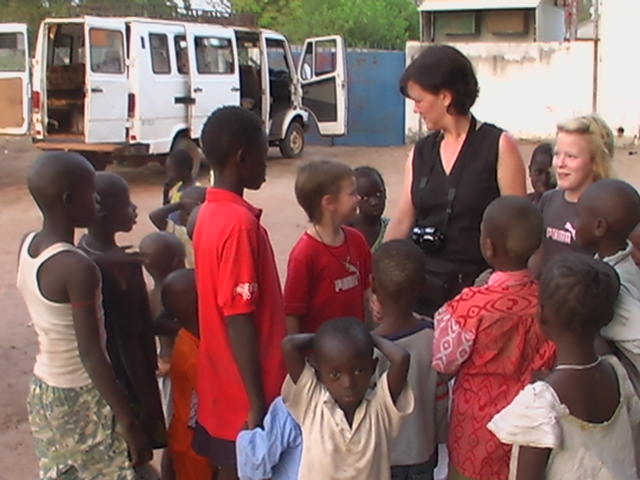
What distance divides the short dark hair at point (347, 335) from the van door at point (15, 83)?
30.9 feet

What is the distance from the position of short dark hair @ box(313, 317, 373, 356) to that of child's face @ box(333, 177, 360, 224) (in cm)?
66

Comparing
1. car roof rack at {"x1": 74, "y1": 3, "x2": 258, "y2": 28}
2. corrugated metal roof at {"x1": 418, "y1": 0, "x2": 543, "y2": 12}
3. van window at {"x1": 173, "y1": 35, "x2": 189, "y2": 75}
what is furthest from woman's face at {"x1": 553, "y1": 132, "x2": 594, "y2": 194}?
corrugated metal roof at {"x1": 418, "y1": 0, "x2": 543, "y2": 12}

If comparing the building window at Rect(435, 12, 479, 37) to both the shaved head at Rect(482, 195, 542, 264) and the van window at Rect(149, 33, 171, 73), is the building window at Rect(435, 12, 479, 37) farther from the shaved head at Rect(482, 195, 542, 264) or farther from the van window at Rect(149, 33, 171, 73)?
the shaved head at Rect(482, 195, 542, 264)

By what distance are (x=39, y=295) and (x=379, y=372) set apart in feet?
3.39

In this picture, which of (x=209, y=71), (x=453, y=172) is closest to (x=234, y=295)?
(x=453, y=172)

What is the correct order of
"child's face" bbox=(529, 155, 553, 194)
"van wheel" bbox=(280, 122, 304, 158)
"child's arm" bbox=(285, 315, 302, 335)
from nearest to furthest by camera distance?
"child's arm" bbox=(285, 315, 302, 335) < "child's face" bbox=(529, 155, 553, 194) < "van wheel" bbox=(280, 122, 304, 158)

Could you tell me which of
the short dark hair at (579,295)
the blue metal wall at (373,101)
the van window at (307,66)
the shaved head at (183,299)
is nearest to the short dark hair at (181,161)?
the shaved head at (183,299)

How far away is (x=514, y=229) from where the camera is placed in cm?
226

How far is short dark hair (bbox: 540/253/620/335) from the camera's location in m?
1.96

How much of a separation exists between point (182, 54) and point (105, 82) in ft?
5.17

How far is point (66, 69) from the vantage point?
1107 centimetres

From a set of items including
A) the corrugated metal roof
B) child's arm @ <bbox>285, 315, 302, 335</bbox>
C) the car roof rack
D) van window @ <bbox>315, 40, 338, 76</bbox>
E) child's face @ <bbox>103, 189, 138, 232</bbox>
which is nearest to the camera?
child's arm @ <bbox>285, 315, 302, 335</bbox>

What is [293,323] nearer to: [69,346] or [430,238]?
[430,238]

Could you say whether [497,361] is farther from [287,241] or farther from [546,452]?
[287,241]
